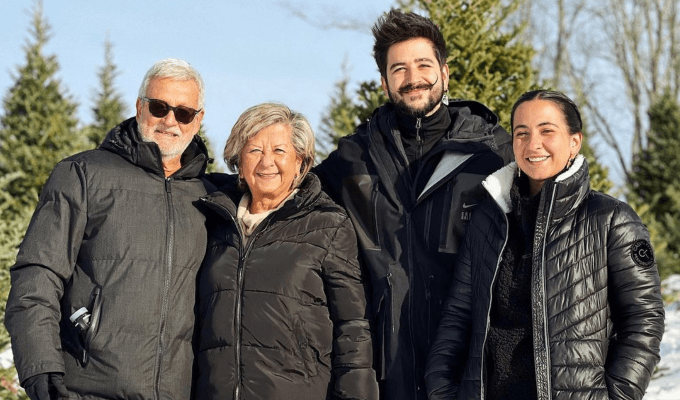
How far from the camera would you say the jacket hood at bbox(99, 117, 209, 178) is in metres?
3.72

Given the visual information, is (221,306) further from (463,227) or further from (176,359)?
(463,227)

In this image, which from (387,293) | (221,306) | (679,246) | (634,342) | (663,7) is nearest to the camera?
(634,342)

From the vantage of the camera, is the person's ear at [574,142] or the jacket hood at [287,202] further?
the jacket hood at [287,202]

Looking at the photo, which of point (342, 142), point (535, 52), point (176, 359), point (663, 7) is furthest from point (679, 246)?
point (663, 7)

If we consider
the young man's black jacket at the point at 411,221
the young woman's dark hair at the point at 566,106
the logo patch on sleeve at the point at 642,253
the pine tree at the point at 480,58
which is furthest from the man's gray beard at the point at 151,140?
the pine tree at the point at 480,58

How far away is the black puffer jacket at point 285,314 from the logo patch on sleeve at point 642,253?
51.1 inches

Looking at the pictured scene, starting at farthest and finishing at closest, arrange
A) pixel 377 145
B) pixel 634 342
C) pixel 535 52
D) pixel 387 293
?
pixel 535 52 → pixel 377 145 → pixel 387 293 → pixel 634 342

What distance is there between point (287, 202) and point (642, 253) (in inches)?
66.5

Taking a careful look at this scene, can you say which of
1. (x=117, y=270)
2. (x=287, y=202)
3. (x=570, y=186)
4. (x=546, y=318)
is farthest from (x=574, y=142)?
(x=117, y=270)

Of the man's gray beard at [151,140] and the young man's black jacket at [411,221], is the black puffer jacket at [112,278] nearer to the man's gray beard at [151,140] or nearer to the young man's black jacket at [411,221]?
the man's gray beard at [151,140]

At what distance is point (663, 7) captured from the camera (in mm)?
30734

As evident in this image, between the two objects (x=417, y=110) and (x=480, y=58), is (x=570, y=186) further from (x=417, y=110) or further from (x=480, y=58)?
(x=480, y=58)

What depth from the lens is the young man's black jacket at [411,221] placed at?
3.74 meters

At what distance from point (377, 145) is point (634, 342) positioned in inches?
68.1
